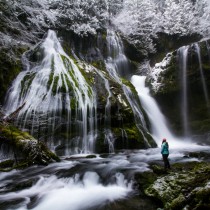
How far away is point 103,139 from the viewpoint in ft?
41.7

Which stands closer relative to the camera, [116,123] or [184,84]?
[116,123]

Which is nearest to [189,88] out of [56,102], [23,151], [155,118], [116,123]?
[155,118]

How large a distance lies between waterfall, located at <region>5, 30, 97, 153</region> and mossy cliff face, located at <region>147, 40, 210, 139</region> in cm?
611

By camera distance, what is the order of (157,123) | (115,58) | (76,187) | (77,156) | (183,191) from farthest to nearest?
(115,58) < (157,123) < (77,156) < (76,187) < (183,191)

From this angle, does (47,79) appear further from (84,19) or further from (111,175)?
(84,19)

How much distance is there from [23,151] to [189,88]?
12.1 meters

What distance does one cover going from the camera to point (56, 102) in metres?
13.3

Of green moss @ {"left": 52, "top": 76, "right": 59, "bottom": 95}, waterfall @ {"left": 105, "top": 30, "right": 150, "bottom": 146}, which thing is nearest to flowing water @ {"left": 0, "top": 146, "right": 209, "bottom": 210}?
green moss @ {"left": 52, "top": 76, "right": 59, "bottom": 95}

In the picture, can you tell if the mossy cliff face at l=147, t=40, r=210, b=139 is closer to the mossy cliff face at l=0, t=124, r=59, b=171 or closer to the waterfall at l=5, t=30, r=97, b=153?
the waterfall at l=5, t=30, r=97, b=153

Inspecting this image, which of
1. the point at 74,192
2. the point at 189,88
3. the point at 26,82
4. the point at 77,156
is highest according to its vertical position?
the point at 189,88

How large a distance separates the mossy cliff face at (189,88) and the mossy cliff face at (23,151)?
10.3 m

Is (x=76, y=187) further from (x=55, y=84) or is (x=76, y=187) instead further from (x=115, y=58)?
(x=115, y=58)

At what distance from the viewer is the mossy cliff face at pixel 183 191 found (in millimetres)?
4547

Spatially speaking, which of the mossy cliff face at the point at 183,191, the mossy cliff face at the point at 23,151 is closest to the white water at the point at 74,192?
the mossy cliff face at the point at 183,191
